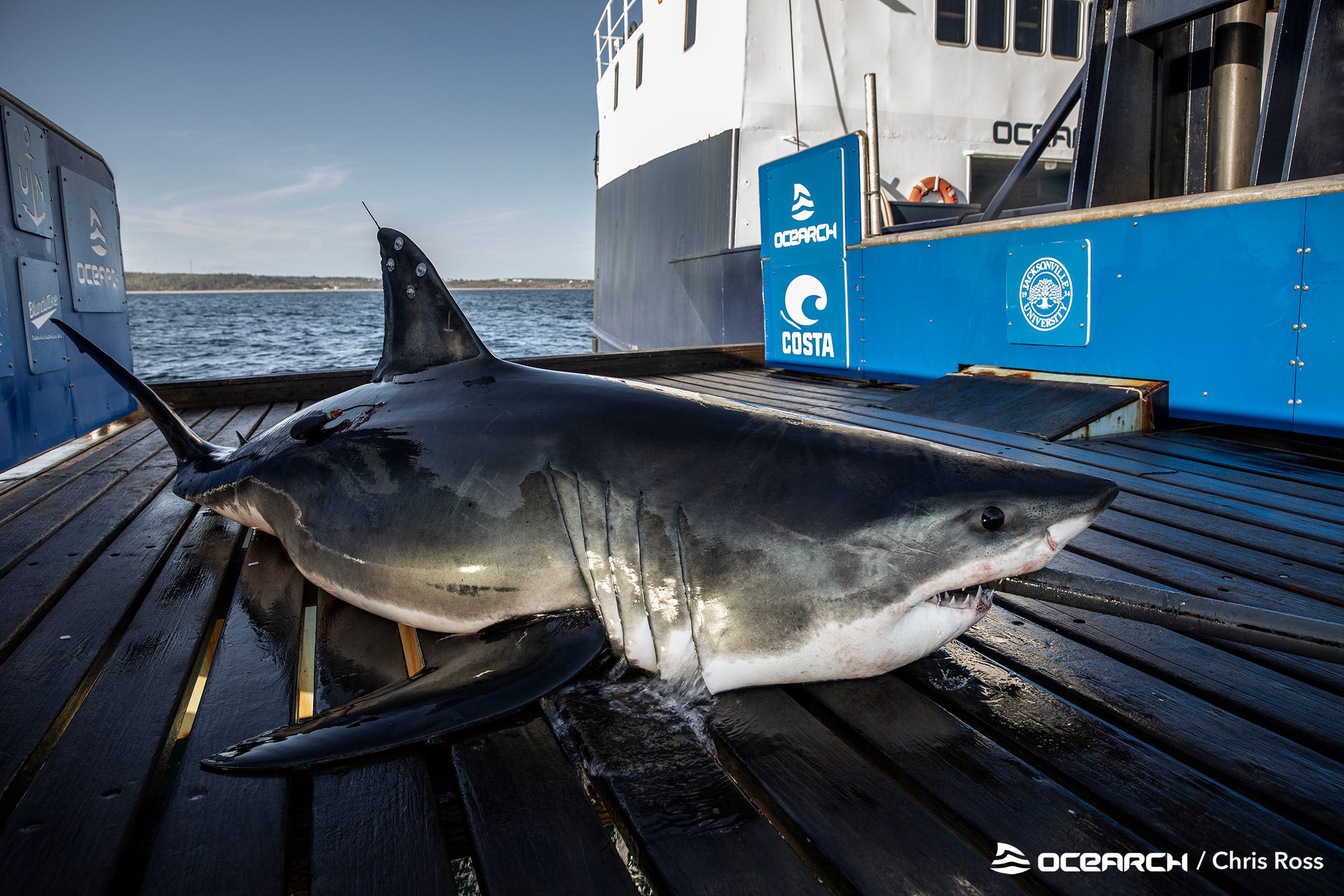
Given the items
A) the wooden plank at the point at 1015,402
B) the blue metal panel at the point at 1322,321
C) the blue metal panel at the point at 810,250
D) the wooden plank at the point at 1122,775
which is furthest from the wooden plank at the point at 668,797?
the blue metal panel at the point at 810,250

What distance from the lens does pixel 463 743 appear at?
1.65 m

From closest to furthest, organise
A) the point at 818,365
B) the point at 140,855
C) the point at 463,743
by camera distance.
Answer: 1. the point at 140,855
2. the point at 463,743
3. the point at 818,365

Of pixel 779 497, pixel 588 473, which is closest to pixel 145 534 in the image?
pixel 588 473

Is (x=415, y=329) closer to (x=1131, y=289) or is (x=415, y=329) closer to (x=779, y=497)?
(x=779, y=497)

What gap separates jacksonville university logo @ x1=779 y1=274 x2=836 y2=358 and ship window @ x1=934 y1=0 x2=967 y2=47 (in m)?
5.80

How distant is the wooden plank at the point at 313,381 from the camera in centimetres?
679

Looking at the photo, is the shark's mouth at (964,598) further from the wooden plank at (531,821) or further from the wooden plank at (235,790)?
the wooden plank at (235,790)

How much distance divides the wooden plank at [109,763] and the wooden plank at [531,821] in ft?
1.81

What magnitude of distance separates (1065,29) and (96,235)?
12229 mm

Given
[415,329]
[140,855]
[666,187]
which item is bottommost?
[140,855]

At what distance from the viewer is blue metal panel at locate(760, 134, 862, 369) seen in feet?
23.2

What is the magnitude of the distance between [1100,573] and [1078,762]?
1.11 metres

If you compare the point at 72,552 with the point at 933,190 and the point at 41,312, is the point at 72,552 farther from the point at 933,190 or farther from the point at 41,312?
the point at 933,190

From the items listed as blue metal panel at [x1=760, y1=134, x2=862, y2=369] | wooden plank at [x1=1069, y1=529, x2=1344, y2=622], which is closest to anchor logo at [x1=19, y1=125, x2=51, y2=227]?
blue metal panel at [x1=760, y1=134, x2=862, y2=369]
